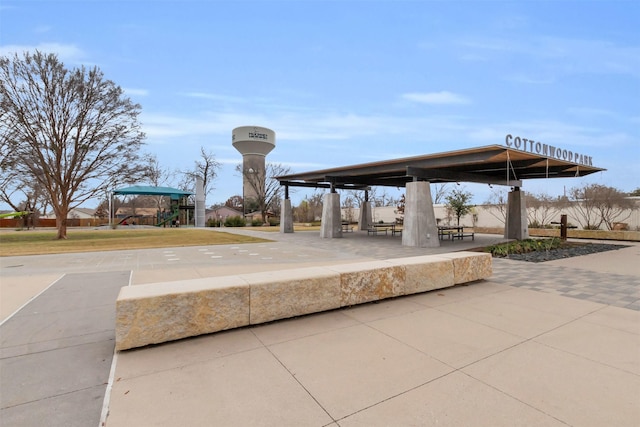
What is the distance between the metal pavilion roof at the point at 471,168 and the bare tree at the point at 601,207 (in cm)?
782

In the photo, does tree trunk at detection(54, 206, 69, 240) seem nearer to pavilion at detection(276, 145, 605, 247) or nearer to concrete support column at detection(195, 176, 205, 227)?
pavilion at detection(276, 145, 605, 247)

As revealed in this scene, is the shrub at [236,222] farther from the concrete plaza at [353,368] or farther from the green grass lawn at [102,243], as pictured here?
the concrete plaza at [353,368]

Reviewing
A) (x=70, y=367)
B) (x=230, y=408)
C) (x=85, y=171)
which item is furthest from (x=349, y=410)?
(x=85, y=171)

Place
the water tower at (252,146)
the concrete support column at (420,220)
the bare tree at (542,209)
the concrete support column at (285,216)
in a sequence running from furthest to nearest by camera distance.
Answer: the water tower at (252,146)
the bare tree at (542,209)
the concrete support column at (285,216)
the concrete support column at (420,220)

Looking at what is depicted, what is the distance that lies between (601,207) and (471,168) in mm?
14472

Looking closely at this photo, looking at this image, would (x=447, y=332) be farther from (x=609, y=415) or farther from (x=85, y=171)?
(x=85, y=171)

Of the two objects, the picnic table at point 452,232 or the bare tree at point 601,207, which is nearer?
the picnic table at point 452,232

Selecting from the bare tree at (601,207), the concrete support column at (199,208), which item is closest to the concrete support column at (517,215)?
the bare tree at (601,207)

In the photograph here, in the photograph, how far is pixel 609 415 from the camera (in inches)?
92.7

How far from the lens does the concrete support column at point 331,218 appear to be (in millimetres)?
20438

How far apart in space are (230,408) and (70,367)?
208 centimetres

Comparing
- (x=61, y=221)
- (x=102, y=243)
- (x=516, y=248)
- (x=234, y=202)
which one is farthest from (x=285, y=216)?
(x=234, y=202)

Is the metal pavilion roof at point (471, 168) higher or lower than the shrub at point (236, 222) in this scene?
higher

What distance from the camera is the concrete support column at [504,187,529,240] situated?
62.3ft
